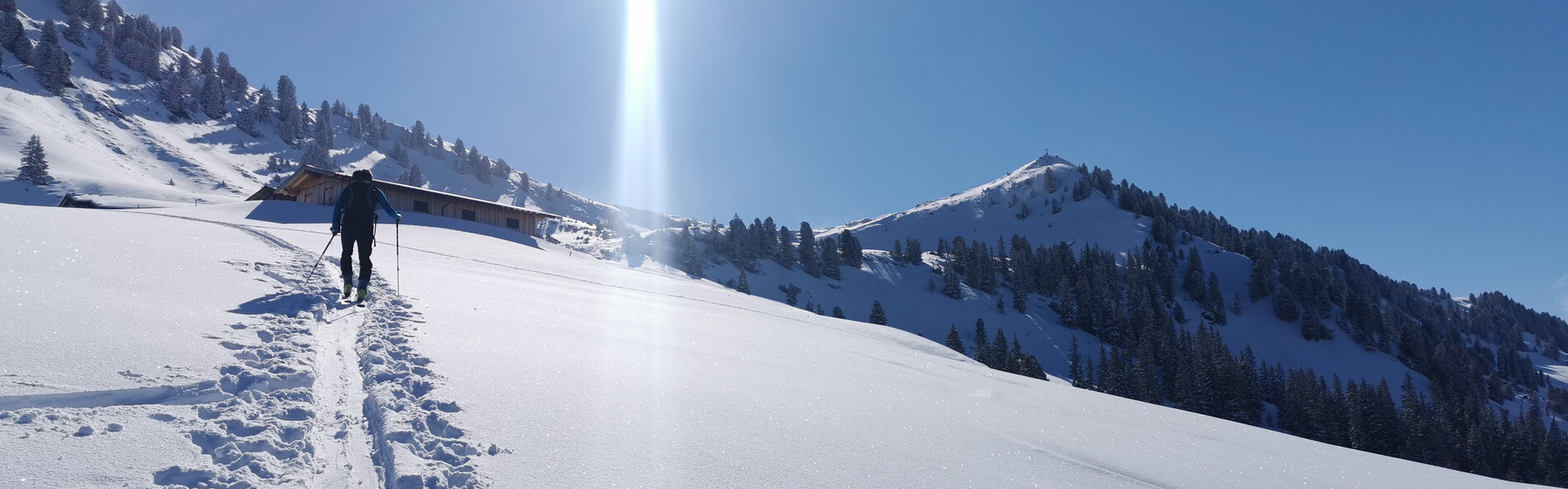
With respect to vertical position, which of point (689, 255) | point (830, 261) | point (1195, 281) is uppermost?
point (1195, 281)

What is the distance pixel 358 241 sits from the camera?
10.3 m

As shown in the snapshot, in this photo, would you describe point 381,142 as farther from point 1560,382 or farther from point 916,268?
point 1560,382

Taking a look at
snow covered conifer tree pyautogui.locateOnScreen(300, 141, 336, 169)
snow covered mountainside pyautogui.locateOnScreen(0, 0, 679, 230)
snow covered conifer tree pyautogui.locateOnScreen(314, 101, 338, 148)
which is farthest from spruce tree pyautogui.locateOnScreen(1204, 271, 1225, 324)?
snow covered conifer tree pyautogui.locateOnScreen(314, 101, 338, 148)

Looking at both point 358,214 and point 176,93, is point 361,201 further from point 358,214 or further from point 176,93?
point 176,93

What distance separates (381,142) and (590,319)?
166181 mm

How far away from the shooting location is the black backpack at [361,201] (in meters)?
10.5

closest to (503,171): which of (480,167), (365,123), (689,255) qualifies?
(480,167)

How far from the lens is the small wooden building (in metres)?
40.1

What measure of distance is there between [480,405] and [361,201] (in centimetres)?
765

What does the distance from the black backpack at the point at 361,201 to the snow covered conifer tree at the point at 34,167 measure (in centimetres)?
7569

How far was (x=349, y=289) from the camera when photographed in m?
9.32

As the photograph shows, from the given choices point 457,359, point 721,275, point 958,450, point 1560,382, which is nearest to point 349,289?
point 457,359

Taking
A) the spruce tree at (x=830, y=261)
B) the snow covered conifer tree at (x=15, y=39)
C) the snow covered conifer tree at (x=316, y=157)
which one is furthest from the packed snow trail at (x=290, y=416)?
the snow covered conifer tree at (x=15, y=39)

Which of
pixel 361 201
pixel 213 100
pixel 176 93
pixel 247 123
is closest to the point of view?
pixel 361 201
